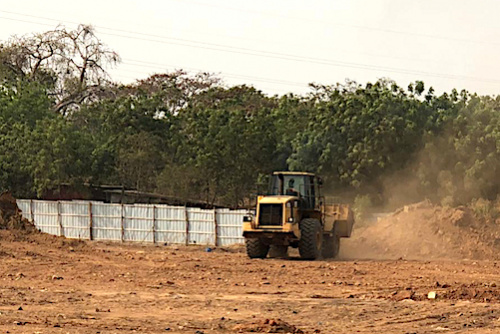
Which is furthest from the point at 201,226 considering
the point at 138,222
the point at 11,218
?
the point at 11,218

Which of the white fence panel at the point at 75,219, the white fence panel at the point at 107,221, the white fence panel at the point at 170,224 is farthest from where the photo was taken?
the white fence panel at the point at 75,219

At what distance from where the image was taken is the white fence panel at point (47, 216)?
39.5 meters

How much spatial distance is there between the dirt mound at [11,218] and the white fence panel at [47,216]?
406 cm

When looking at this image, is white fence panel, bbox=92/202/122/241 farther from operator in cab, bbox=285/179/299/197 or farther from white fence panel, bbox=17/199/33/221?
operator in cab, bbox=285/179/299/197

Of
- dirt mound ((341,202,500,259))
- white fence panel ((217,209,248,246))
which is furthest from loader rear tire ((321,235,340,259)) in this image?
white fence panel ((217,209,248,246))

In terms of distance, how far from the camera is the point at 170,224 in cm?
3591

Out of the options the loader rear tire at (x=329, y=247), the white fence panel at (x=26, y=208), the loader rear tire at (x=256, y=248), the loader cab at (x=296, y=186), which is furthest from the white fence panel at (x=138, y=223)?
the loader rear tire at (x=329, y=247)

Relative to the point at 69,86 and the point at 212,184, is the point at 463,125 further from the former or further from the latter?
the point at 69,86

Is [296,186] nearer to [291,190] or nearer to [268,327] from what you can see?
[291,190]

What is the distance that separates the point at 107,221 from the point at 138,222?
178 cm

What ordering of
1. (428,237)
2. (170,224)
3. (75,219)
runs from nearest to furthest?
(428,237) → (170,224) → (75,219)

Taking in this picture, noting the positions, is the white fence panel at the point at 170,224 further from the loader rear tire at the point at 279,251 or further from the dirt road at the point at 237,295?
the dirt road at the point at 237,295

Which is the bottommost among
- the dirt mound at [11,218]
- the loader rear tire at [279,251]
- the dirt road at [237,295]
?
the loader rear tire at [279,251]

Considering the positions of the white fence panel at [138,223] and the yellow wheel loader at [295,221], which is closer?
the yellow wheel loader at [295,221]
